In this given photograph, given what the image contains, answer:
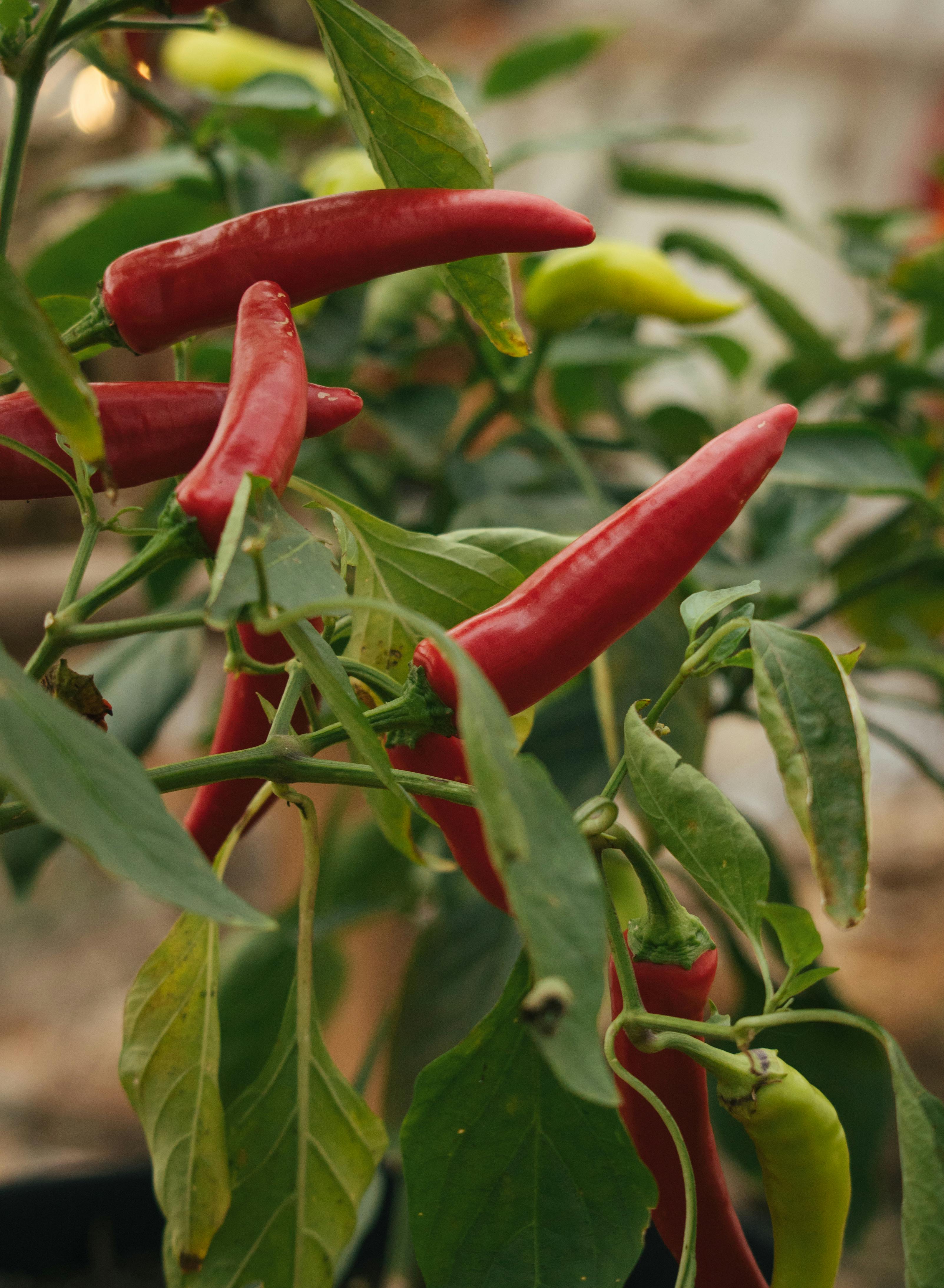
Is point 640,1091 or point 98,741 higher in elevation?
point 98,741

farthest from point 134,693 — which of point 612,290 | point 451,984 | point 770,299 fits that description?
point 770,299

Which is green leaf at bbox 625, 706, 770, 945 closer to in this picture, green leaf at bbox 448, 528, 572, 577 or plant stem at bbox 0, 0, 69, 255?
green leaf at bbox 448, 528, 572, 577

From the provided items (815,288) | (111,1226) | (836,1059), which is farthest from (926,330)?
(815,288)

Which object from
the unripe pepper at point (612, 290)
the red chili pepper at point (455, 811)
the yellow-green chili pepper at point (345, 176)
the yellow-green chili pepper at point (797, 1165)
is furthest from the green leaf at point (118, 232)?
the yellow-green chili pepper at point (797, 1165)

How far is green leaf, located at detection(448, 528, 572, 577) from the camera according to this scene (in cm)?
32

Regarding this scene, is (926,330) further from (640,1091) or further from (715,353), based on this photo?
(640,1091)

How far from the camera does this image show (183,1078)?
295 millimetres

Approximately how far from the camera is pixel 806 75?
2412mm

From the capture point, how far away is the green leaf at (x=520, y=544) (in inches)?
12.5

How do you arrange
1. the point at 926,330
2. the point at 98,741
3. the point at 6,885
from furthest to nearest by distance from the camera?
the point at 6,885 → the point at 926,330 → the point at 98,741

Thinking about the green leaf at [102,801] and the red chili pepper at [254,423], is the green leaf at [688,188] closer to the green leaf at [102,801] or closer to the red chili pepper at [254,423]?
the red chili pepper at [254,423]

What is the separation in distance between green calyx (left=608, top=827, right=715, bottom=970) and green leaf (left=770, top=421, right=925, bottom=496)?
0.28 metres

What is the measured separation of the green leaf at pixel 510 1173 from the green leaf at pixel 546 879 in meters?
0.09

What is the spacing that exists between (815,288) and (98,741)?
258cm
